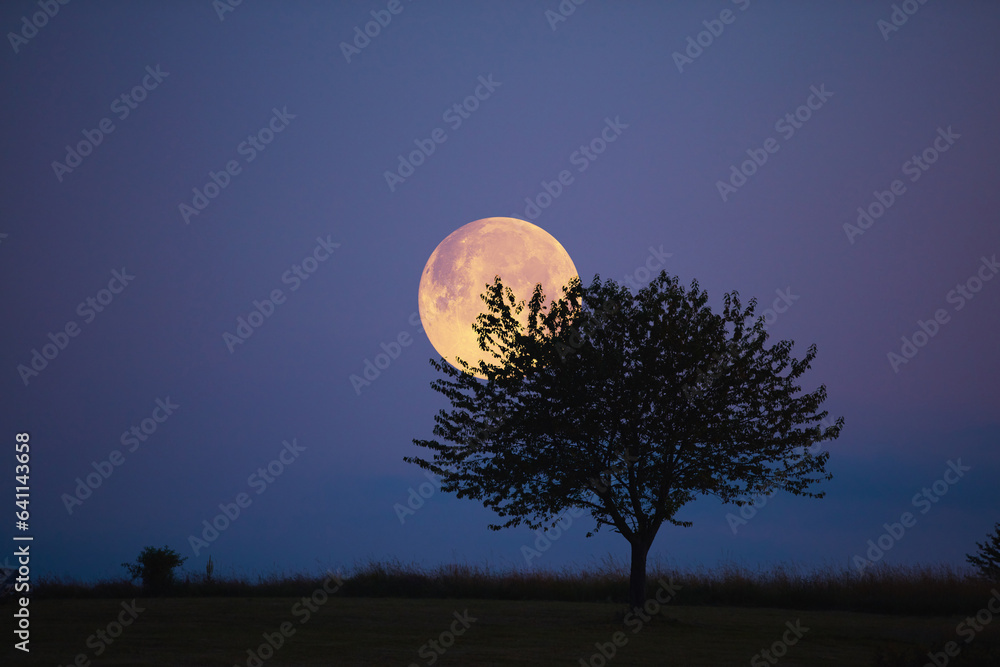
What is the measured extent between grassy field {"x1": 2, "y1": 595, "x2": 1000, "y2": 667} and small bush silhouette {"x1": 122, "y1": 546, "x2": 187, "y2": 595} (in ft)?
8.43

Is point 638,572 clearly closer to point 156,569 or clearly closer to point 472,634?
point 472,634

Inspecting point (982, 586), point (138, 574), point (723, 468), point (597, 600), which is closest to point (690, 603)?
point (597, 600)

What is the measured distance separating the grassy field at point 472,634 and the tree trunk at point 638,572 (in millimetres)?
924

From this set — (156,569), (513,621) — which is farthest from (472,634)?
(156,569)

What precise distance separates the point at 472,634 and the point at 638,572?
20.2 ft

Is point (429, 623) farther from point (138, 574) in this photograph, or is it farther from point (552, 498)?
point (138, 574)

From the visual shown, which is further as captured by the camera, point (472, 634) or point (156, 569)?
point (156, 569)

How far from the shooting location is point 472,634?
20.4 meters

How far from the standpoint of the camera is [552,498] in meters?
24.2

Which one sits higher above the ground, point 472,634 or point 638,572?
point 638,572

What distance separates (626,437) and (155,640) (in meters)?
13.5

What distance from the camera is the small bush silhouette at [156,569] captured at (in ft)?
104

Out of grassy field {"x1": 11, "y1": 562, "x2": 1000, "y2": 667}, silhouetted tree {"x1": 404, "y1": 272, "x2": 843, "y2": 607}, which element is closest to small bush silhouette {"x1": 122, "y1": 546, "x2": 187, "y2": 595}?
grassy field {"x1": 11, "y1": 562, "x2": 1000, "y2": 667}

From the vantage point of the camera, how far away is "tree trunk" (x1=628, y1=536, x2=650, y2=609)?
23938 mm
